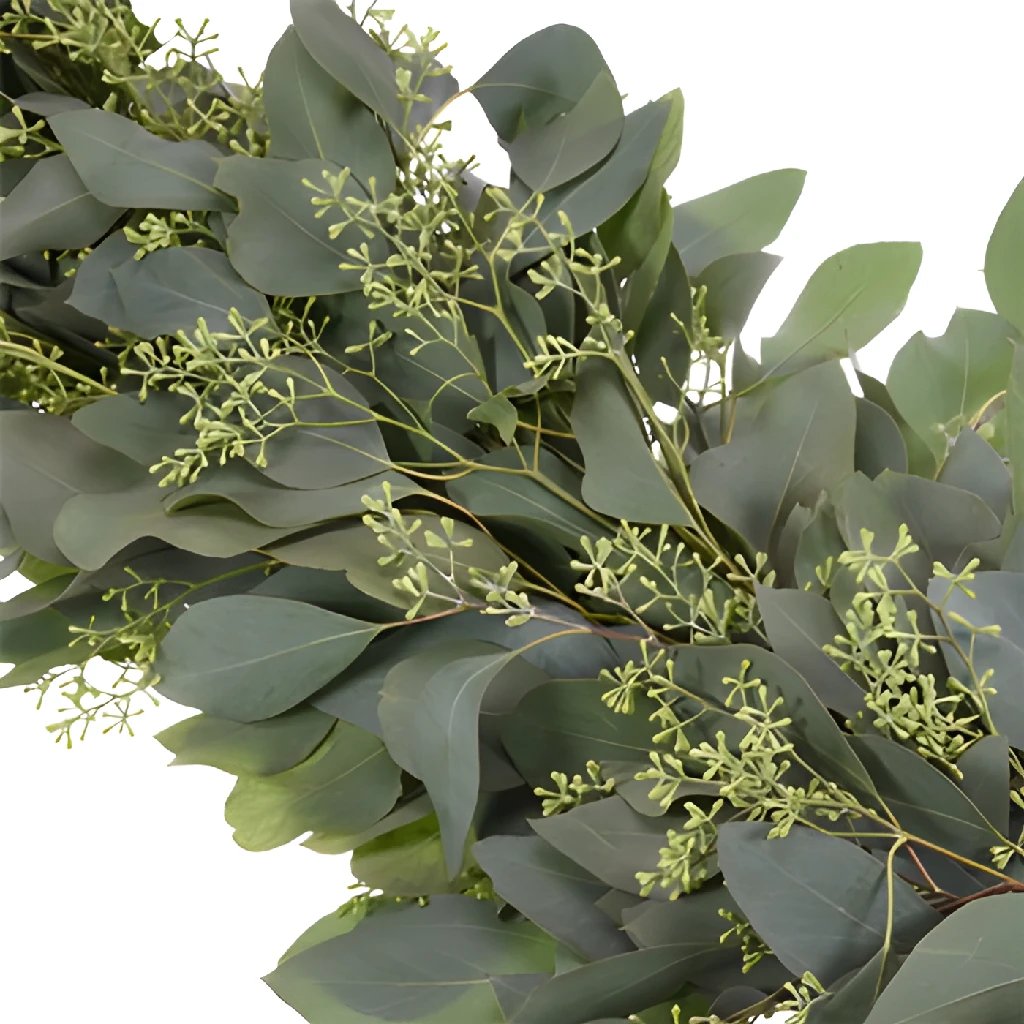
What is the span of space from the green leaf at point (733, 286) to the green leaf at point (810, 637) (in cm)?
10

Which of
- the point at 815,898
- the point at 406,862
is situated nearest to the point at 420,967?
the point at 406,862

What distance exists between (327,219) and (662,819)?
9.6 inches

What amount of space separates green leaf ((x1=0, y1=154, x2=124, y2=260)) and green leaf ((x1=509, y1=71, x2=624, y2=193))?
16 centimetres

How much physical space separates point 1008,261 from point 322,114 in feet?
0.81

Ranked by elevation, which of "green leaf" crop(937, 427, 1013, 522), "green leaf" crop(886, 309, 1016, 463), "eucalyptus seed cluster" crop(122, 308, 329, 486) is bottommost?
"green leaf" crop(937, 427, 1013, 522)

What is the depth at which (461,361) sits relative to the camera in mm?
478

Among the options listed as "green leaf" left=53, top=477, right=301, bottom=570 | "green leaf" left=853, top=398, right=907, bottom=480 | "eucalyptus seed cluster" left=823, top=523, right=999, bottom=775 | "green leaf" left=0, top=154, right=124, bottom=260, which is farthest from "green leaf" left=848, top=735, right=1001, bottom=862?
"green leaf" left=0, top=154, right=124, bottom=260

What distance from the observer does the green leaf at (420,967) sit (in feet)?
1.63

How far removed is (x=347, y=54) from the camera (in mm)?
466

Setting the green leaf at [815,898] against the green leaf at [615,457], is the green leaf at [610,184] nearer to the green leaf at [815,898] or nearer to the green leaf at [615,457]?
Answer: the green leaf at [615,457]

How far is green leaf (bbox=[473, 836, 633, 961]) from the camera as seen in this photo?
1.53ft

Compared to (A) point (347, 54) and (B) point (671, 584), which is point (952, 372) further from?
(A) point (347, 54)

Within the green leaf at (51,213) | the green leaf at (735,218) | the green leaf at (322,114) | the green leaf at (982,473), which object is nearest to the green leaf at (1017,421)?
the green leaf at (982,473)

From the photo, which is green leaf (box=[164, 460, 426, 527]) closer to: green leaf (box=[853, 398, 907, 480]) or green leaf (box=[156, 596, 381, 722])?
green leaf (box=[156, 596, 381, 722])
